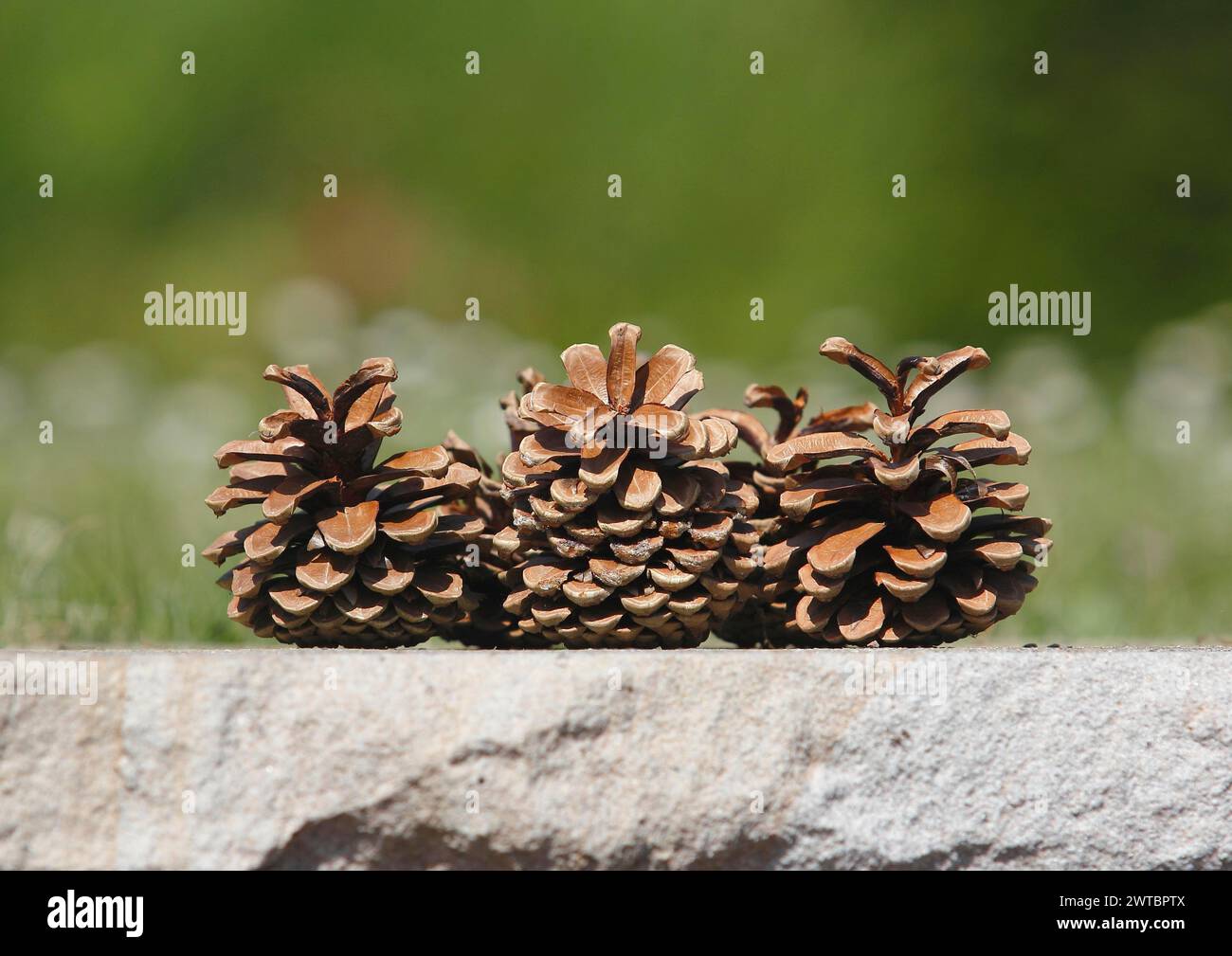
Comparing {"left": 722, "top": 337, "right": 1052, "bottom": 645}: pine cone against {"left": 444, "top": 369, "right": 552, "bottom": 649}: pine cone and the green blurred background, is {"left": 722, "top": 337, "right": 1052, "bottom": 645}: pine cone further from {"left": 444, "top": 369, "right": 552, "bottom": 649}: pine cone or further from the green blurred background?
the green blurred background

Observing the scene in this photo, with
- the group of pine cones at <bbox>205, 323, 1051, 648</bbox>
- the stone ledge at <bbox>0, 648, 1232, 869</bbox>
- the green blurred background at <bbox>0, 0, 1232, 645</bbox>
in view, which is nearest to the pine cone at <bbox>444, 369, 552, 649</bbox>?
the group of pine cones at <bbox>205, 323, 1051, 648</bbox>

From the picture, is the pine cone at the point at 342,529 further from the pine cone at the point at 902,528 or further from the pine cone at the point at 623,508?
the pine cone at the point at 902,528

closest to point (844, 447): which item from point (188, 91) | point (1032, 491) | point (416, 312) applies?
point (1032, 491)

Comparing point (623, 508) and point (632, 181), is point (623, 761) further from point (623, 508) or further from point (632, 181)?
point (632, 181)

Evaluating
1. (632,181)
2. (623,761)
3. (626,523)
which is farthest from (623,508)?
(632,181)

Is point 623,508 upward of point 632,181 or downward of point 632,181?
downward

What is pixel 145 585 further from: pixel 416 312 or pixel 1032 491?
pixel 416 312
